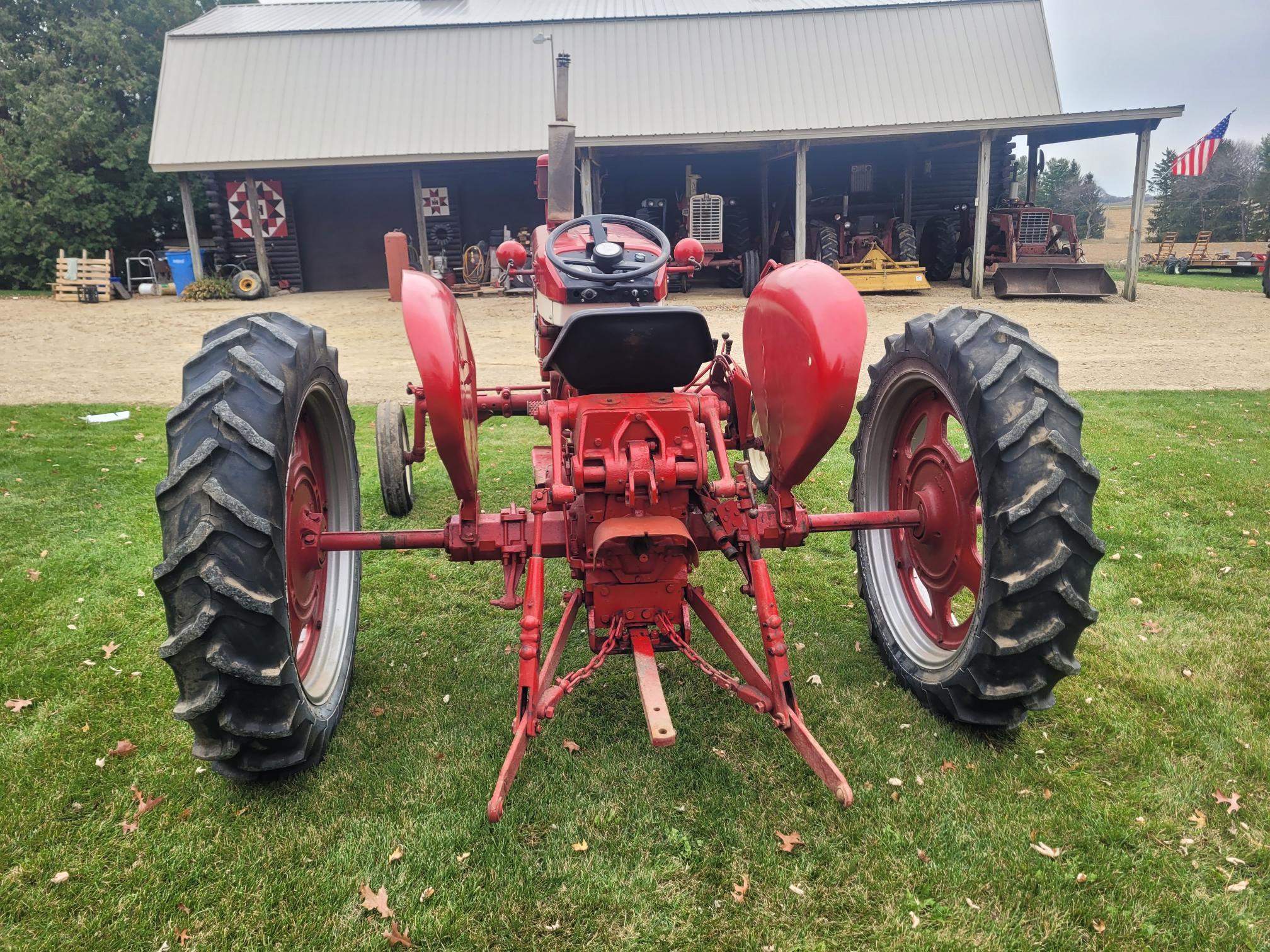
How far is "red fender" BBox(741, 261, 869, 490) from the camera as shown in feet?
7.58

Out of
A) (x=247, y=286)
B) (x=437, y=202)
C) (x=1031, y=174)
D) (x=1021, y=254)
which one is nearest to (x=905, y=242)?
(x=1021, y=254)

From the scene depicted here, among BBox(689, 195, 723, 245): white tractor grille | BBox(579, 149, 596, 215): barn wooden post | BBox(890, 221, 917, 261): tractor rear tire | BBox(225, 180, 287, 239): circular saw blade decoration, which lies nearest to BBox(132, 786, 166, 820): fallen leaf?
BBox(579, 149, 596, 215): barn wooden post

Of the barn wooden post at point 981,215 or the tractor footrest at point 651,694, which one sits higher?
the barn wooden post at point 981,215

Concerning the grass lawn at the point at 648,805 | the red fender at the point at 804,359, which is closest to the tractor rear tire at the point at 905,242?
the grass lawn at the point at 648,805

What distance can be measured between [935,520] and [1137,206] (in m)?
15.4

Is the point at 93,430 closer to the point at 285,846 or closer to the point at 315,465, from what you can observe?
the point at 315,465

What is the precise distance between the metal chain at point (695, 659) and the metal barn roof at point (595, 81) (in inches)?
558

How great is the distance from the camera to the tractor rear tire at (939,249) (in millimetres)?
17625

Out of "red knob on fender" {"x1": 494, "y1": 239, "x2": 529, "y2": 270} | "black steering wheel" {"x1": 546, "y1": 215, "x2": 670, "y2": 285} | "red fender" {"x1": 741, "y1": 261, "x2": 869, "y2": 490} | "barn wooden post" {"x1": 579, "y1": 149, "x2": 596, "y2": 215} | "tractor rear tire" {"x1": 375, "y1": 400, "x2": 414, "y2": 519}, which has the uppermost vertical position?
"barn wooden post" {"x1": 579, "y1": 149, "x2": 596, "y2": 215}

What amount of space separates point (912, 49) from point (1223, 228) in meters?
21.3

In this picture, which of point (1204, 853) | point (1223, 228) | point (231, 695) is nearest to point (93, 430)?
point (231, 695)

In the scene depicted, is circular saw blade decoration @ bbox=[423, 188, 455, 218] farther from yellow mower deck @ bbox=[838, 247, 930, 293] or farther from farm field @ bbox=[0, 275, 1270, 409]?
yellow mower deck @ bbox=[838, 247, 930, 293]

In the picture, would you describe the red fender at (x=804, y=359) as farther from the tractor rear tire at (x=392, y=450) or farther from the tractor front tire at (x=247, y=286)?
the tractor front tire at (x=247, y=286)

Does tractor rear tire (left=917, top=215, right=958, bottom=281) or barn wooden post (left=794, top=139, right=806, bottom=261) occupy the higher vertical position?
barn wooden post (left=794, top=139, right=806, bottom=261)
